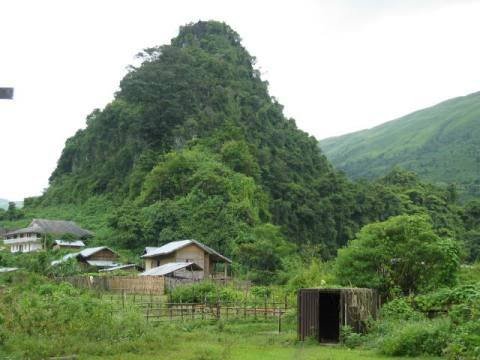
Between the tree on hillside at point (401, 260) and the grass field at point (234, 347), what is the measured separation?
372cm

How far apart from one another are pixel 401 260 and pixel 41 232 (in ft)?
158

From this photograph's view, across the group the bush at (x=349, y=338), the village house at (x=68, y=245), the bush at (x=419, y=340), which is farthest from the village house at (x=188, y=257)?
the bush at (x=419, y=340)

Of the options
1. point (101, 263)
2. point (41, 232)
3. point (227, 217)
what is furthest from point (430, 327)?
point (41, 232)

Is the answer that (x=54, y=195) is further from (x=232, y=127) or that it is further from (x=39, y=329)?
(x=39, y=329)

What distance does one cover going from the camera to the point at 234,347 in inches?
818

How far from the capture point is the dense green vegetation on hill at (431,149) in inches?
5015

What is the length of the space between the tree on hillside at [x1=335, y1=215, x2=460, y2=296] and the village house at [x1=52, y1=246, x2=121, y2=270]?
33.0 meters

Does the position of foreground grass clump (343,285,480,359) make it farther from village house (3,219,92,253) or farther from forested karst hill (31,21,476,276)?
village house (3,219,92,253)

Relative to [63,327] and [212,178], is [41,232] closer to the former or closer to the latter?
[212,178]

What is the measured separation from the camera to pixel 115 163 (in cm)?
7862

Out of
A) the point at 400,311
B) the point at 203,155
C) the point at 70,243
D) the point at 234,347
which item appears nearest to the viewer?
the point at 234,347

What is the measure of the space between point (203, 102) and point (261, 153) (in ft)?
34.5

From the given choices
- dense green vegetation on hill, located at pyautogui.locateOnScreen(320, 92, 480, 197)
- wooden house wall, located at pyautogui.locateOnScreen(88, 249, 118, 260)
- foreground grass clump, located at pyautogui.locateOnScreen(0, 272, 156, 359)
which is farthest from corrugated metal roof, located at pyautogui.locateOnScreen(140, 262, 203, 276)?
dense green vegetation on hill, located at pyautogui.locateOnScreen(320, 92, 480, 197)

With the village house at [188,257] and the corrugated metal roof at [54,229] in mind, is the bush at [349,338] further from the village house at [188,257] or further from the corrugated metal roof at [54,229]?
the corrugated metal roof at [54,229]
